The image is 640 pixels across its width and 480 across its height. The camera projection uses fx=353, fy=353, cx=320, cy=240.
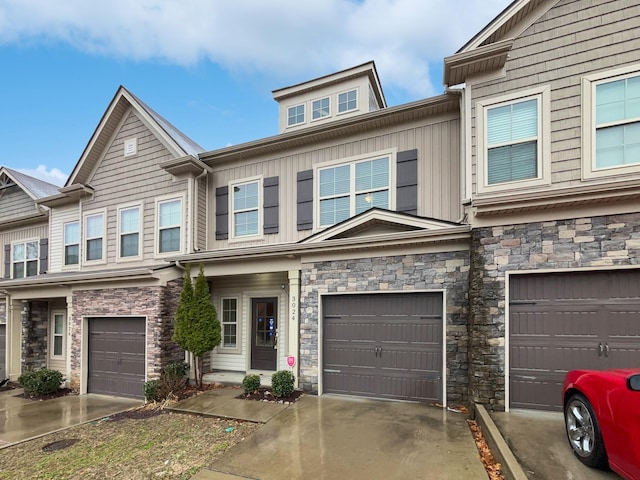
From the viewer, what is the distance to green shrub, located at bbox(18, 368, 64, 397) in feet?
30.9

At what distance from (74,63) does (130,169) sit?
1367cm

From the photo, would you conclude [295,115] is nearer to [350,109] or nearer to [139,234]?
[350,109]

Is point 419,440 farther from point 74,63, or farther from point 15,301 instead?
point 74,63

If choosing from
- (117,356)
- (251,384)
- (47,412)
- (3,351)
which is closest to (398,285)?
(251,384)

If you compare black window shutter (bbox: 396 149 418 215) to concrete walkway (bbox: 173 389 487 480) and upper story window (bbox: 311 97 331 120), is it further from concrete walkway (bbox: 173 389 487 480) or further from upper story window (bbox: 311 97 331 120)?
concrete walkway (bbox: 173 389 487 480)

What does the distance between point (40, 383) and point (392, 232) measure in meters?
10.0

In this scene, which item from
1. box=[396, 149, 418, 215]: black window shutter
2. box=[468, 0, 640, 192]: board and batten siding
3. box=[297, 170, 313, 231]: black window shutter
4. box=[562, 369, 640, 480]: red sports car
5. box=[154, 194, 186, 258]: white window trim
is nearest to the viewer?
box=[562, 369, 640, 480]: red sports car

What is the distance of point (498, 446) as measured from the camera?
4215 mm

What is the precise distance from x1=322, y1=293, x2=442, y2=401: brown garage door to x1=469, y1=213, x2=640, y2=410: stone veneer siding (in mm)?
916

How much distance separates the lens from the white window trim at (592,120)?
5.54 meters

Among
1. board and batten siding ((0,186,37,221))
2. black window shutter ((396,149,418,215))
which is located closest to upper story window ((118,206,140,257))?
board and batten siding ((0,186,37,221))

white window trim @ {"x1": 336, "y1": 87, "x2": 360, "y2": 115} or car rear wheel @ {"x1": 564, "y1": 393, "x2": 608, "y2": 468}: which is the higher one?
white window trim @ {"x1": 336, "y1": 87, "x2": 360, "y2": 115}

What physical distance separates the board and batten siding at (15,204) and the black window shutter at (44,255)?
1.44 metres

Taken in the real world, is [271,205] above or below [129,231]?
above
